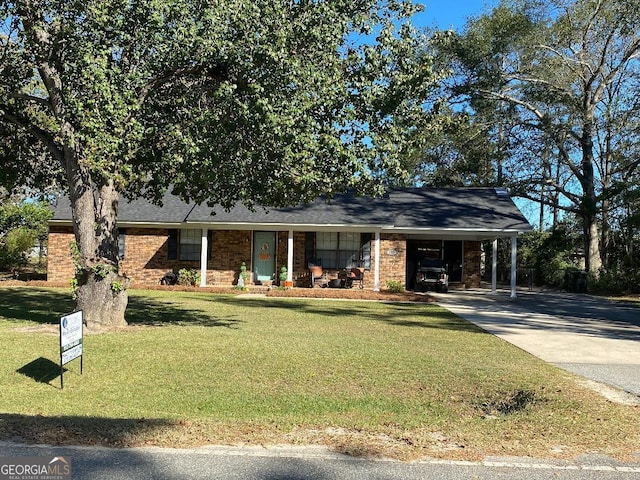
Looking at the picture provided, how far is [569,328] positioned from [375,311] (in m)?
5.30

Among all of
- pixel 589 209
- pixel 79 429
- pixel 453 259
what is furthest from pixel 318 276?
pixel 79 429

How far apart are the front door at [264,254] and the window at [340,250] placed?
1557 mm

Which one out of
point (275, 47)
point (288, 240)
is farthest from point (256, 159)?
point (288, 240)

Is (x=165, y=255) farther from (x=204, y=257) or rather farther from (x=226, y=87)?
(x=226, y=87)

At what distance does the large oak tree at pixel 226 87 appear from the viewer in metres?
9.15

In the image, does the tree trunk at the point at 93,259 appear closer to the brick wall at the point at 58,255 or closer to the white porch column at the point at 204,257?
the white porch column at the point at 204,257

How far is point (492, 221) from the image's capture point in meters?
23.3

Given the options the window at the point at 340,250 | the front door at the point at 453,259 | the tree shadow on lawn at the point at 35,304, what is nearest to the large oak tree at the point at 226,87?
the tree shadow on lawn at the point at 35,304

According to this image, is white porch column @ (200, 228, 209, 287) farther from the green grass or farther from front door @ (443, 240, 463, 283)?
front door @ (443, 240, 463, 283)

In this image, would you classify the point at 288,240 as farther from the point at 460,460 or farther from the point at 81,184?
the point at 460,460

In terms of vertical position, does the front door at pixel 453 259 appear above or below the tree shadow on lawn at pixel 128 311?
above

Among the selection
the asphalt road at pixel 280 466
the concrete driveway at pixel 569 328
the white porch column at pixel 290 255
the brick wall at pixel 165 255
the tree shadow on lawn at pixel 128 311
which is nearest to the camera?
the asphalt road at pixel 280 466

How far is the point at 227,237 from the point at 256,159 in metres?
14.2

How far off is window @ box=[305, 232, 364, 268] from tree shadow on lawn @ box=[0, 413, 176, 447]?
18.0m
